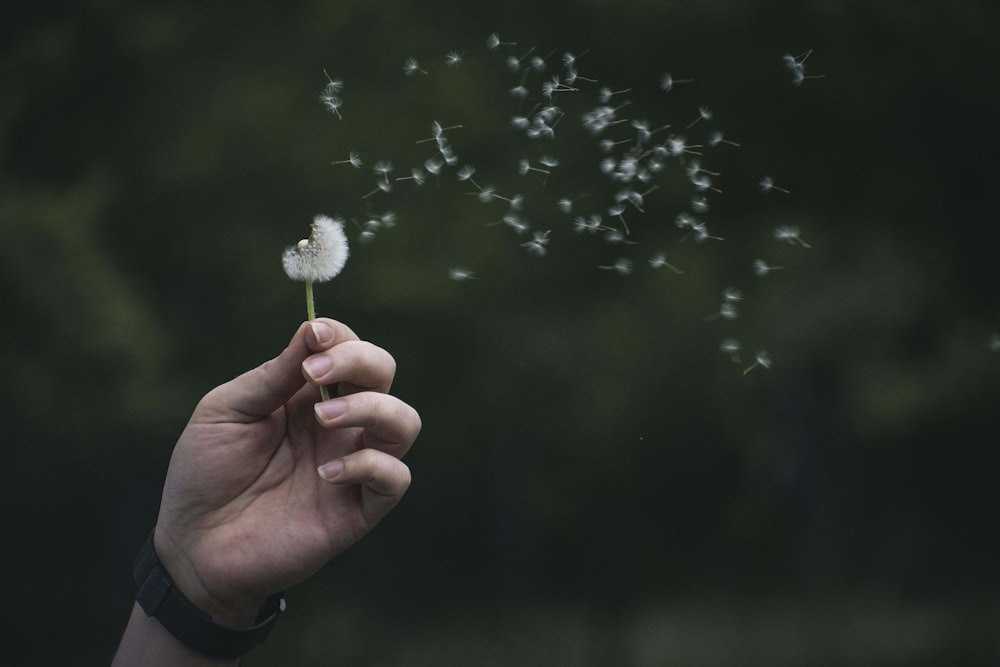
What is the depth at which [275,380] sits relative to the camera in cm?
62

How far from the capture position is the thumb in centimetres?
60

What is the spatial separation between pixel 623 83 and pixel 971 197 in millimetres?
415

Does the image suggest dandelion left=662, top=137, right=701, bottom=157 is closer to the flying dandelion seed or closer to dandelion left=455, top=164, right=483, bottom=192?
the flying dandelion seed

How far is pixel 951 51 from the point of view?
1051 mm

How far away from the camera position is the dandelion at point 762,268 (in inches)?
41.0

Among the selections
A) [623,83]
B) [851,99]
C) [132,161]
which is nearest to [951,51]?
[851,99]

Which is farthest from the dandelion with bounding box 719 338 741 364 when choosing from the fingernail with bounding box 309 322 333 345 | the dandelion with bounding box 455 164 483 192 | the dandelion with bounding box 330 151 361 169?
the fingernail with bounding box 309 322 333 345

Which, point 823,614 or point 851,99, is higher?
point 851,99

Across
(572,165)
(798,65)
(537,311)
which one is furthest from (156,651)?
(798,65)

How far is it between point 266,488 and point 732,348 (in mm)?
568

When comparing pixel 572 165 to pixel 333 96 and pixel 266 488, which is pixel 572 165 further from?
pixel 266 488

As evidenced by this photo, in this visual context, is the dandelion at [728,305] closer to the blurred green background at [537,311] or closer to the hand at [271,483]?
the blurred green background at [537,311]

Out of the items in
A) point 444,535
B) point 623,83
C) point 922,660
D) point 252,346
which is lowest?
point 922,660

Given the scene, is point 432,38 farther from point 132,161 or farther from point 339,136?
point 132,161
